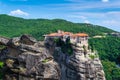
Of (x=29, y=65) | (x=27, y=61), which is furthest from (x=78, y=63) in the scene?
(x=27, y=61)

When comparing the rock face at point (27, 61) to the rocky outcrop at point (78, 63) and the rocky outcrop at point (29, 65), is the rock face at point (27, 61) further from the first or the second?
the rocky outcrop at point (78, 63)

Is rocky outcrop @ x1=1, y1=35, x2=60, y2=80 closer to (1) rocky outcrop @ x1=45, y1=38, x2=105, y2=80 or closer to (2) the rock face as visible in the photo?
(2) the rock face

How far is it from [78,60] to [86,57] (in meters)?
1.69

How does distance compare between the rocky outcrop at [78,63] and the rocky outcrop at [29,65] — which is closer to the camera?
the rocky outcrop at [29,65]

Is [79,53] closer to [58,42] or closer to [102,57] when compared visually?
[58,42]

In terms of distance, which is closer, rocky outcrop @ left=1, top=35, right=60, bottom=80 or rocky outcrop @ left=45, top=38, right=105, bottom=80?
rocky outcrop @ left=1, top=35, right=60, bottom=80

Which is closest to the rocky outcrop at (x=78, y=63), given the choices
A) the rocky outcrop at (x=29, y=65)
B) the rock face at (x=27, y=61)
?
the rock face at (x=27, y=61)

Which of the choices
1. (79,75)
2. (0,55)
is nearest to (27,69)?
(0,55)

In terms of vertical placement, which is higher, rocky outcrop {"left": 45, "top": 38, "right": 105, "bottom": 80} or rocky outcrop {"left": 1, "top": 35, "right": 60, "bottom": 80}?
rocky outcrop {"left": 1, "top": 35, "right": 60, "bottom": 80}

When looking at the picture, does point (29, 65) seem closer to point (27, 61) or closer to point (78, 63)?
point (27, 61)

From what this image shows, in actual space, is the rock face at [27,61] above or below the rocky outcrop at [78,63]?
above

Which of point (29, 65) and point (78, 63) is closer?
point (29, 65)

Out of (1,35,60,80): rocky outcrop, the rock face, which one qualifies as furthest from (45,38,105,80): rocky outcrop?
(1,35,60,80): rocky outcrop

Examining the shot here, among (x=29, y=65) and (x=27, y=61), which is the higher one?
(x=27, y=61)
